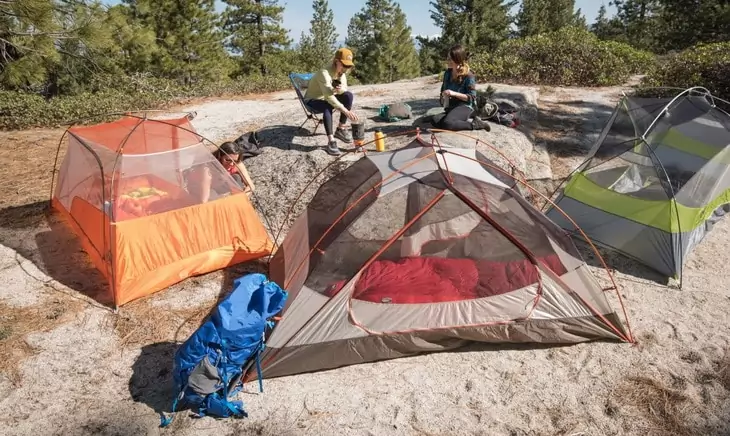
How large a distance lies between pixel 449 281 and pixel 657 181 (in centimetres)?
291

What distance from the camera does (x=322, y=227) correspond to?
4.32m

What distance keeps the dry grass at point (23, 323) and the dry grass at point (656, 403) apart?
4.66m

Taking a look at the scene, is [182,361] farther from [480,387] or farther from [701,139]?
[701,139]

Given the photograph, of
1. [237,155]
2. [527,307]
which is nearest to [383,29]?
[237,155]

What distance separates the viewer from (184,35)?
65.2 ft

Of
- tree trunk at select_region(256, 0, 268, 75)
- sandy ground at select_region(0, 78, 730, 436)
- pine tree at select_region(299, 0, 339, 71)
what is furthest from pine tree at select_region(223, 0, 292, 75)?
sandy ground at select_region(0, 78, 730, 436)

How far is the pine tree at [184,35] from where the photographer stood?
18720mm

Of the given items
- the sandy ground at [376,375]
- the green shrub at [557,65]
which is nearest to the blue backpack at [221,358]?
the sandy ground at [376,375]

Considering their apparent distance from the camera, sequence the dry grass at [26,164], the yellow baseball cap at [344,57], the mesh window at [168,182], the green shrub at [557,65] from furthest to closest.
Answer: the green shrub at [557,65]
the dry grass at [26,164]
the yellow baseball cap at [344,57]
the mesh window at [168,182]

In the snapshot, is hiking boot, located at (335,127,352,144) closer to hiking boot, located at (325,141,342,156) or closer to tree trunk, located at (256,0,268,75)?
hiking boot, located at (325,141,342,156)

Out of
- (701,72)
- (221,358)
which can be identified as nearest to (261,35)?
(701,72)

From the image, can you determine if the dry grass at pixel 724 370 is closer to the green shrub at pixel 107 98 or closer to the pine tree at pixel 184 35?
the green shrub at pixel 107 98

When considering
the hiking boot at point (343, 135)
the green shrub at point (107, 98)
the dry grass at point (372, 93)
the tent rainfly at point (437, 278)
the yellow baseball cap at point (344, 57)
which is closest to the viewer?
the tent rainfly at point (437, 278)

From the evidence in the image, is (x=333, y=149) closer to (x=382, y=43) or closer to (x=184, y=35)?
(x=184, y=35)
